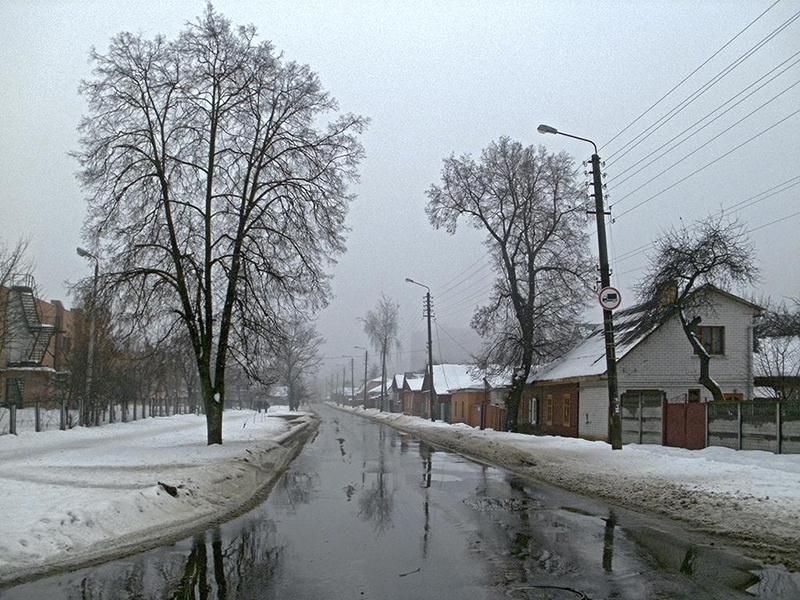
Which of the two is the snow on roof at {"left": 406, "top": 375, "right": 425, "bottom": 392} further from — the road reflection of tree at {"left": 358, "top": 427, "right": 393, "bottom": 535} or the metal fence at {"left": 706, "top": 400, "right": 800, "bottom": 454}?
the road reflection of tree at {"left": 358, "top": 427, "right": 393, "bottom": 535}

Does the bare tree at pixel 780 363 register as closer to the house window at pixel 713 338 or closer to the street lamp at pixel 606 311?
the house window at pixel 713 338

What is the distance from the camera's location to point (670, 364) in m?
30.0

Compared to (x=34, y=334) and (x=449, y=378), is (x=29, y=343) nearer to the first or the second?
(x=34, y=334)

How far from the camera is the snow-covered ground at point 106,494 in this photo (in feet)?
26.5

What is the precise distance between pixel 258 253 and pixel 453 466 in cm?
866

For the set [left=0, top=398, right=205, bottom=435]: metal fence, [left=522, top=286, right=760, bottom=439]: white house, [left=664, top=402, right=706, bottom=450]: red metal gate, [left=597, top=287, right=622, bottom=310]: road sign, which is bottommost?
[left=0, top=398, right=205, bottom=435]: metal fence

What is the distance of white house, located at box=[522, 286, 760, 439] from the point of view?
29.7 m

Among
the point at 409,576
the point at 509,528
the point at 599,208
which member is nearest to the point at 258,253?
the point at 599,208

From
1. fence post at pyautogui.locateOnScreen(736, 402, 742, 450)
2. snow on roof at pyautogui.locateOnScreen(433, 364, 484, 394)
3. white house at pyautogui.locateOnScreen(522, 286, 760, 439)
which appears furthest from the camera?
snow on roof at pyautogui.locateOnScreen(433, 364, 484, 394)

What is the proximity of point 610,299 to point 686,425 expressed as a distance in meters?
5.29

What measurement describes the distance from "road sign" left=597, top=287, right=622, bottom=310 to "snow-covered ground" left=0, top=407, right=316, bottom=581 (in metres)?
9.96

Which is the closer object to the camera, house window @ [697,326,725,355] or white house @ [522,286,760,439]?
white house @ [522,286,760,439]

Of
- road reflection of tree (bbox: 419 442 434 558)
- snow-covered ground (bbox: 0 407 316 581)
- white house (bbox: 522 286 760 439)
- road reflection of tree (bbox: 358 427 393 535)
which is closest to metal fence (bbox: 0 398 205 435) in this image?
snow-covered ground (bbox: 0 407 316 581)

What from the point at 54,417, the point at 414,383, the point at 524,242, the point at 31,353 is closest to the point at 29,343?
the point at 31,353
